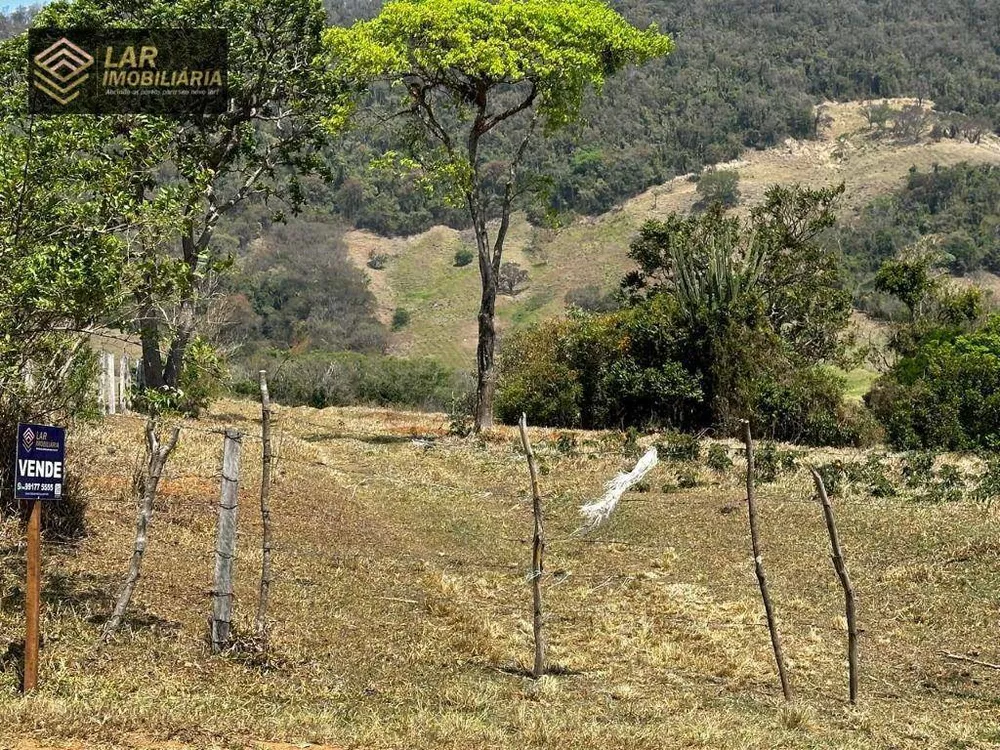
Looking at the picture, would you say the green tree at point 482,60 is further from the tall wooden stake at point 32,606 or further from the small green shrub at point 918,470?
the tall wooden stake at point 32,606

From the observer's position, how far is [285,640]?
9.83 meters

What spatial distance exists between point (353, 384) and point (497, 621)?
1375 inches

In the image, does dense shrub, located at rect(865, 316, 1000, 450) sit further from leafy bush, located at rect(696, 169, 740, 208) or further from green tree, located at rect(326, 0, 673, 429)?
leafy bush, located at rect(696, 169, 740, 208)

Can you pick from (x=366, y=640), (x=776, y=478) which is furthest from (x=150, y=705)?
(x=776, y=478)

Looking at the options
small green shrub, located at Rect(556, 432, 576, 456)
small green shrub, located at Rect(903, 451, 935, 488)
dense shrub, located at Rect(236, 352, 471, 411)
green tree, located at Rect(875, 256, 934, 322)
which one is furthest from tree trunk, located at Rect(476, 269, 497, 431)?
green tree, located at Rect(875, 256, 934, 322)

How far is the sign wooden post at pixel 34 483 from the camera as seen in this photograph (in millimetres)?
7227

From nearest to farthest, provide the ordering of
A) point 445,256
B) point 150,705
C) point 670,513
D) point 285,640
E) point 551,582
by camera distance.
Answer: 1. point 150,705
2. point 285,640
3. point 551,582
4. point 670,513
5. point 445,256

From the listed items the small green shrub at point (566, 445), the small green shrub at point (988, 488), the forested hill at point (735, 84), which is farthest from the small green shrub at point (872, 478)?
the forested hill at point (735, 84)

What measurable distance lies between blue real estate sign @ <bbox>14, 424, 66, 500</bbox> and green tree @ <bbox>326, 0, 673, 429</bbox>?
17447 mm

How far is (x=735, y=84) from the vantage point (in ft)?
392

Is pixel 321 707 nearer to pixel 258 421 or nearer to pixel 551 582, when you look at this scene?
pixel 551 582

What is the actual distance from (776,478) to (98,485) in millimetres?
11509

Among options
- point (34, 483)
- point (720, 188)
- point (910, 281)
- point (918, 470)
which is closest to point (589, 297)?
point (720, 188)

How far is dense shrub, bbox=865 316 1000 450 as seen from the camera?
90.5ft
